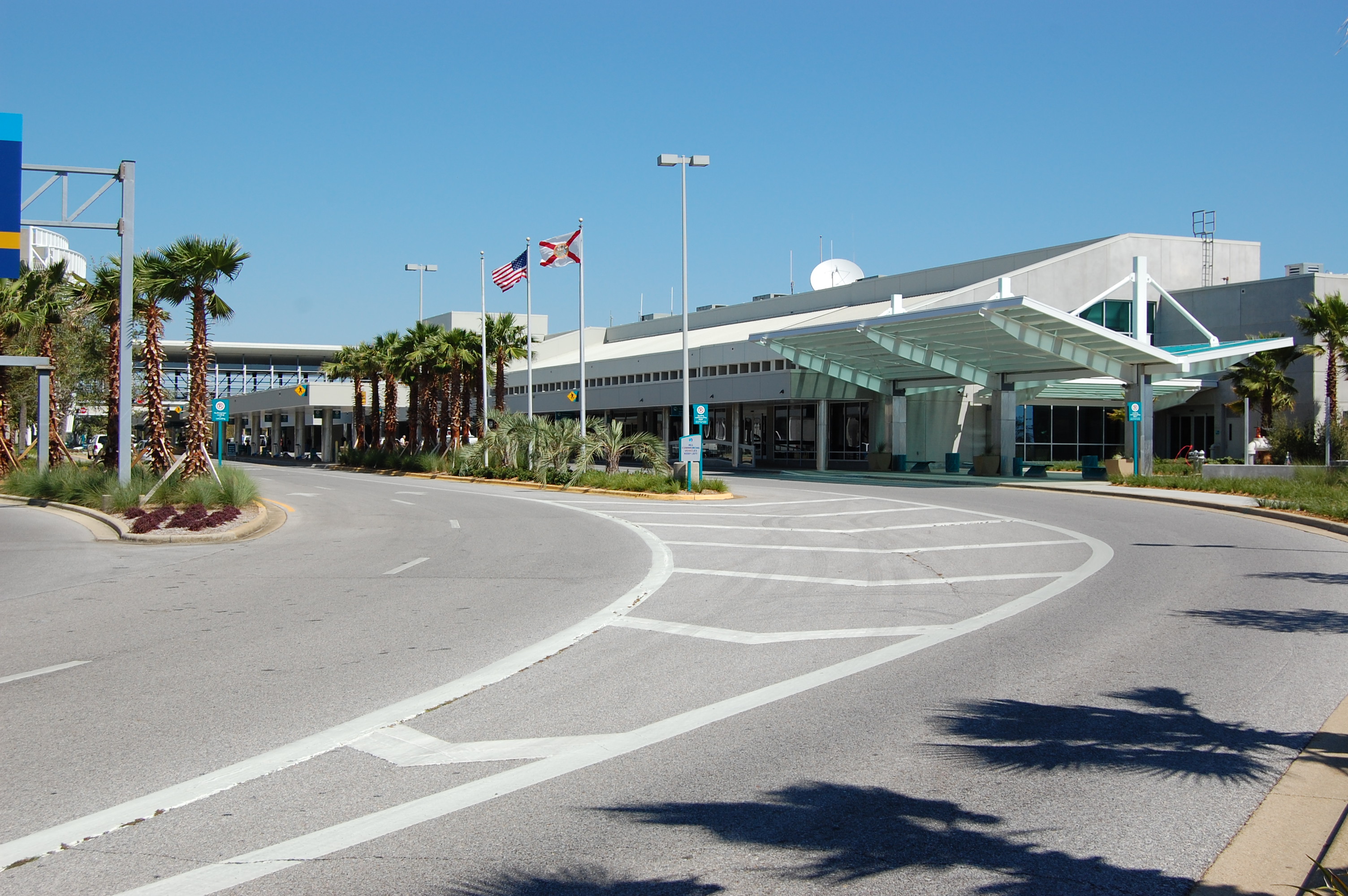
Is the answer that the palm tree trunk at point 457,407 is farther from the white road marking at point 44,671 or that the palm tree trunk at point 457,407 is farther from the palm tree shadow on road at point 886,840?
the palm tree shadow on road at point 886,840

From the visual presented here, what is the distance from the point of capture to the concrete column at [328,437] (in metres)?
71.1

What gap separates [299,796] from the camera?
5320 mm

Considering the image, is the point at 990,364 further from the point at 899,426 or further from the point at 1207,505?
the point at 1207,505

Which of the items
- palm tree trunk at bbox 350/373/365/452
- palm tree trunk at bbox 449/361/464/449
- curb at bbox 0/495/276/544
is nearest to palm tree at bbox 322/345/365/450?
palm tree trunk at bbox 350/373/365/452

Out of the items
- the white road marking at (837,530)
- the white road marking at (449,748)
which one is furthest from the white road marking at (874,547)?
the white road marking at (449,748)

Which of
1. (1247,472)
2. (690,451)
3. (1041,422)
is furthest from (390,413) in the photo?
(1247,472)

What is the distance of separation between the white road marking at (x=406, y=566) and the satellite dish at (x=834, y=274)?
50.0 metres

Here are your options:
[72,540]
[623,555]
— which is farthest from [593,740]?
[72,540]

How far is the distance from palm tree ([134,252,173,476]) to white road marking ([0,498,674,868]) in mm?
19762

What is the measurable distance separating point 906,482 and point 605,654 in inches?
1270

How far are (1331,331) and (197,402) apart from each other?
41658mm

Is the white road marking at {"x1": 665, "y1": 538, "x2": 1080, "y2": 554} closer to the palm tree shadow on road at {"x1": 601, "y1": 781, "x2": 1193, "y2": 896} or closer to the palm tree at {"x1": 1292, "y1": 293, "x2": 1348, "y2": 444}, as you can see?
the palm tree shadow on road at {"x1": 601, "y1": 781, "x2": 1193, "y2": 896}

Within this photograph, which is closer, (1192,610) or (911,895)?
(911,895)

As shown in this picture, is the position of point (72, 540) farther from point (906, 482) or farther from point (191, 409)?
point (906, 482)
